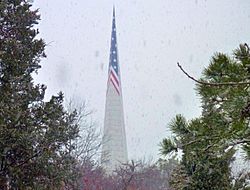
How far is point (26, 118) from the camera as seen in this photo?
5.84m

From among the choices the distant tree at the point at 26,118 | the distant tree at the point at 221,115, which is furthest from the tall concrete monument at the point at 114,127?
the distant tree at the point at 221,115

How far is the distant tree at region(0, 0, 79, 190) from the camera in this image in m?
5.65

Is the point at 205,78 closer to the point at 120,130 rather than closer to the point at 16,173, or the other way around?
the point at 16,173

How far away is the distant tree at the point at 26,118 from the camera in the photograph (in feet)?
18.5

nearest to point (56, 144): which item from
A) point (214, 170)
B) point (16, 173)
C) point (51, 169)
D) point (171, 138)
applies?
point (51, 169)

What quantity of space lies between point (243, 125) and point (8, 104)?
4.41 meters

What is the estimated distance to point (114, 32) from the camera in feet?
118

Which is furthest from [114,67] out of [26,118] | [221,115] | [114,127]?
[221,115]

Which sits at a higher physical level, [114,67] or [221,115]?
[114,67]

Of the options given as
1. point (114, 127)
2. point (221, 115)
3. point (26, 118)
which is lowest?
point (221, 115)

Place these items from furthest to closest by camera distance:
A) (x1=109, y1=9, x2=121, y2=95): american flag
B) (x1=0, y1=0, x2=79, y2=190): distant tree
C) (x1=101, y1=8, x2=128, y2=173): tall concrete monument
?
(x1=109, y1=9, x2=121, y2=95): american flag
(x1=101, y1=8, x2=128, y2=173): tall concrete monument
(x1=0, y1=0, x2=79, y2=190): distant tree

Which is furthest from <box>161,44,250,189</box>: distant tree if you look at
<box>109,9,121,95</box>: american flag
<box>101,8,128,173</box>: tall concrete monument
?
<box>109,9,121,95</box>: american flag

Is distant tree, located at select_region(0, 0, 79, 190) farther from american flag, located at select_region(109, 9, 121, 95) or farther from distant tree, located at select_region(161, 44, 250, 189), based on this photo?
american flag, located at select_region(109, 9, 121, 95)

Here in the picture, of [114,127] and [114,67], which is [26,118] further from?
[114,67]
